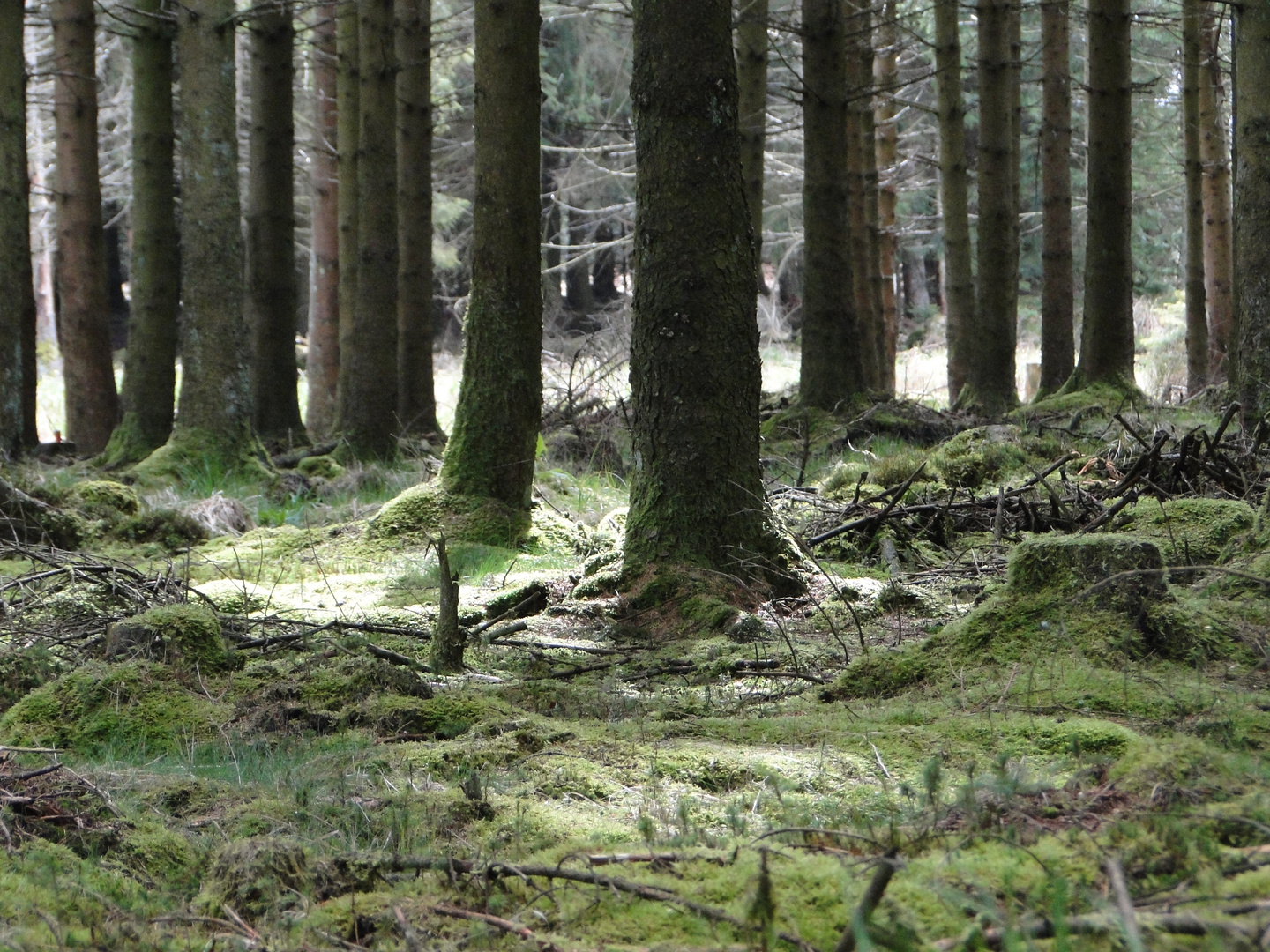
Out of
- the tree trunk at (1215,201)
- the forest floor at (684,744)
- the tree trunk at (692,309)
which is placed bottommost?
the forest floor at (684,744)

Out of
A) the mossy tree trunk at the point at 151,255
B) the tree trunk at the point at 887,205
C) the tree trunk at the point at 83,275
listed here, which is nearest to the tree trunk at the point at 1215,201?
the tree trunk at the point at 887,205

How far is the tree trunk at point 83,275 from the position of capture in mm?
13680

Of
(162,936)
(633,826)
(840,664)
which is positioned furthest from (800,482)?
(162,936)

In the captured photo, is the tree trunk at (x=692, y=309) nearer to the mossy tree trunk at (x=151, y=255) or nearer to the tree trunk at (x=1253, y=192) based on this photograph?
the tree trunk at (x=1253, y=192)

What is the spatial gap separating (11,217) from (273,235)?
9.41ft

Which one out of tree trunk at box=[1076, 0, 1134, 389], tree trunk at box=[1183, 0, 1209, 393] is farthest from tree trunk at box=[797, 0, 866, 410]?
tree trunk at box=[1183, 0, 1209, 393]

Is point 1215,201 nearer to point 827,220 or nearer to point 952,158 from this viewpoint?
point 952,158

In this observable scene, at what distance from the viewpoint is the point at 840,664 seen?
4.57m

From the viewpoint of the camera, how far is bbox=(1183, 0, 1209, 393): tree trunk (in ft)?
53.4

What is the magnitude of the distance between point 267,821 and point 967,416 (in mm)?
11267

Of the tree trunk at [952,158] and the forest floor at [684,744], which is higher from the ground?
the tree trunk at [952,158]

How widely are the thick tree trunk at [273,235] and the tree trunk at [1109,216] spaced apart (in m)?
8.51

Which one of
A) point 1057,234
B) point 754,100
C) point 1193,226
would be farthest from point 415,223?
point 1193,226

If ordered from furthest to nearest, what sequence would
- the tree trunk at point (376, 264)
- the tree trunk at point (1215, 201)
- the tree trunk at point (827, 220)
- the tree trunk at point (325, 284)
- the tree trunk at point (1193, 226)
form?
the tree trunk at point (325, 284)
the tree trunk at point (1215, 201)
the tree trunk at point (1193, 226)
the tree trunk at point (827, 220)
the tree trunk at point (376, 264)
